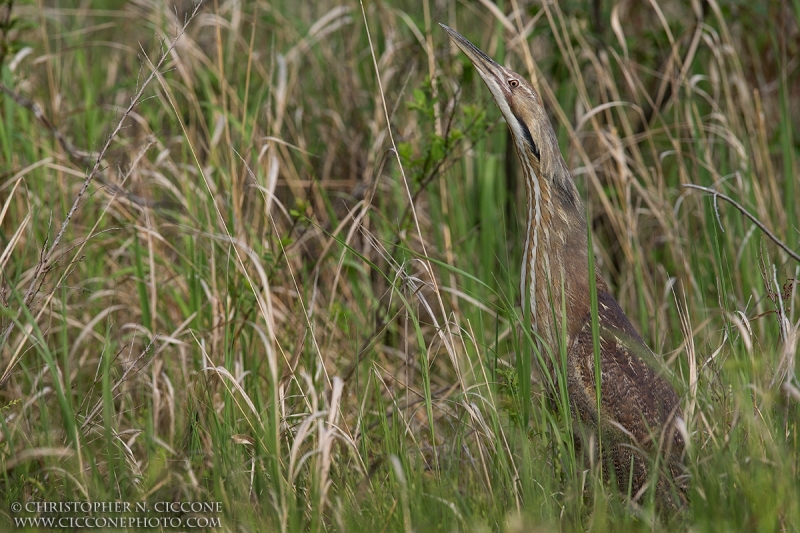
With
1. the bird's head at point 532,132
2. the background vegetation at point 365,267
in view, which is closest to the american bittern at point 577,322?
the bird's head at point 532,132

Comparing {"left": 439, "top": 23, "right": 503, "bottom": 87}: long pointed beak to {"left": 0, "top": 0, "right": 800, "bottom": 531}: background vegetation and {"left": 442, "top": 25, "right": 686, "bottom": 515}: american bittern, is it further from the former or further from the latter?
{"left": 0, "top": 0, "right": 800, "bottom": 531}: background vegetation

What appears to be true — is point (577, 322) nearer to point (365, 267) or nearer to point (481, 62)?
point (481, 62)

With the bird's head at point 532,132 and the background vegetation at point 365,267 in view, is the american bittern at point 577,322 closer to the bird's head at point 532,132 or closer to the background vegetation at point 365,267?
the bird's head at point 532,132

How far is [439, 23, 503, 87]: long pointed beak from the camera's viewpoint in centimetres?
289

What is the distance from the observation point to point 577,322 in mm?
2670

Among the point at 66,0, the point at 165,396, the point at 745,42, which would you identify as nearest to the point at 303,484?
the point at 165,396

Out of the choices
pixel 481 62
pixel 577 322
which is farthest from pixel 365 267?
pixel 577 322

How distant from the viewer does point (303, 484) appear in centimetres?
237

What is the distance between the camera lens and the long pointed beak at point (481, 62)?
2889 millimetres

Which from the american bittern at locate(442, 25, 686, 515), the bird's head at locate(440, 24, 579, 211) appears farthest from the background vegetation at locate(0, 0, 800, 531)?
the bird's head at locate(440, 24, 579, 211)

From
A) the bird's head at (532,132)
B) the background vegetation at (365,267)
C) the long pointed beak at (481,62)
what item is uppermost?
the long pointed beak at (481,62)

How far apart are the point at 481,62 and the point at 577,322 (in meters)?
0.91

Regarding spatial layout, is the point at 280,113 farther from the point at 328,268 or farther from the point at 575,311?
the point at 575,311

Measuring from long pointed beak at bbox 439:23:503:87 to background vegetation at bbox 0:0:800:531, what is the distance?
0.21 metres
